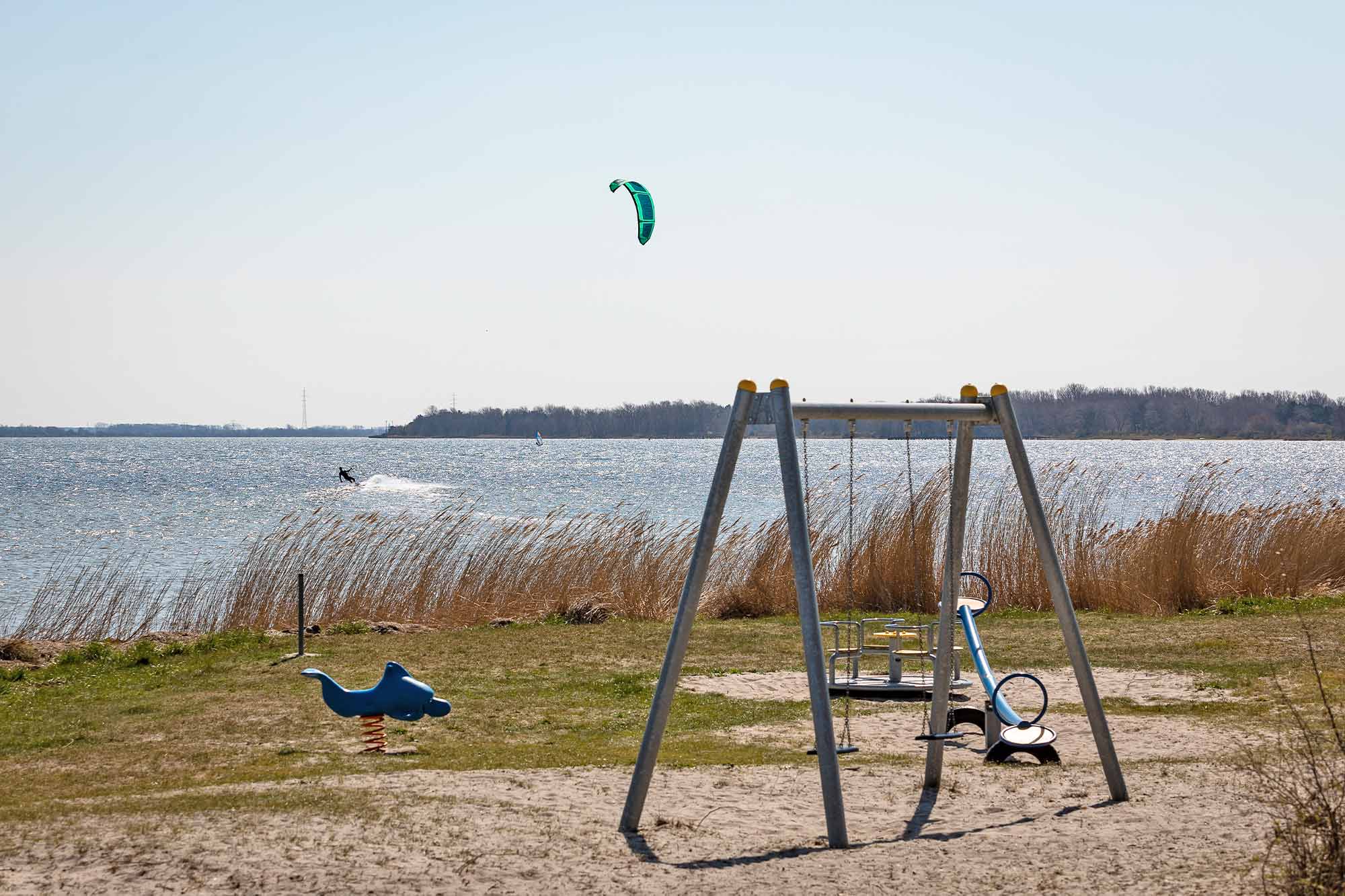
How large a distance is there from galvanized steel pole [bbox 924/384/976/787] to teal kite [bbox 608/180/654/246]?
137 inches

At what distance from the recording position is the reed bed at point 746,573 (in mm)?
16172

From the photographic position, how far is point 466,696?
10.5 meters

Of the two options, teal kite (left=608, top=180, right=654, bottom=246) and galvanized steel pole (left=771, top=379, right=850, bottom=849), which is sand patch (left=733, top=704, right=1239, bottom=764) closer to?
galvanized steel pole (left=771, top=379, right=850, bottom=849)

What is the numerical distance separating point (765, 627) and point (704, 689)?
414cm

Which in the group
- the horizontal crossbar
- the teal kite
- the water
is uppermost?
the teal kite

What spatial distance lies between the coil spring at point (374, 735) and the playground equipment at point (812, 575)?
95.3 inches

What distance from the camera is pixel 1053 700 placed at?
10211 mm

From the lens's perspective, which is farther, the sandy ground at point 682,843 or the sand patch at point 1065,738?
the sand patch at point 1065,738

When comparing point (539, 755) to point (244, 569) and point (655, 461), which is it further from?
point (655, 461)

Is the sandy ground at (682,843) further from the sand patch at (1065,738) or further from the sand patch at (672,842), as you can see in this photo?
the sand patch at (1065,738)

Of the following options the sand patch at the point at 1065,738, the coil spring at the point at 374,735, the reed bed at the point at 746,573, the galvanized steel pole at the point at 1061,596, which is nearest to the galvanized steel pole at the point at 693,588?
the galvanized steel pole at the point at 1061,596

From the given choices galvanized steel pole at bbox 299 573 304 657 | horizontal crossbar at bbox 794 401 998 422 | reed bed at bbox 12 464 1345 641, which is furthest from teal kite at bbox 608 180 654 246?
reed bed at bbox 12 464 1345 641

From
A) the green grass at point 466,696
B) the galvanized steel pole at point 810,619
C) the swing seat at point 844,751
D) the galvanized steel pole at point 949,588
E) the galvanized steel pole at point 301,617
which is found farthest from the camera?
the galvanized steel pole at point 301,617

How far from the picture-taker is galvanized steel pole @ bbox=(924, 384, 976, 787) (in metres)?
7.24
